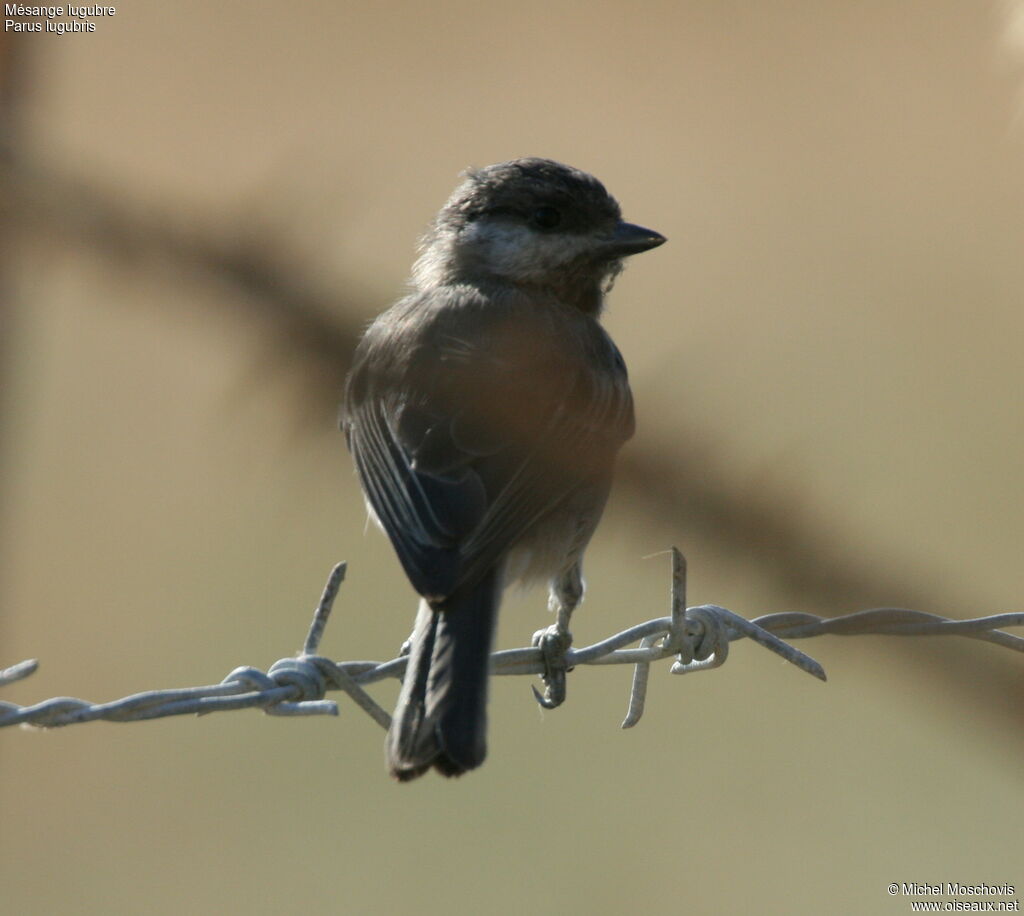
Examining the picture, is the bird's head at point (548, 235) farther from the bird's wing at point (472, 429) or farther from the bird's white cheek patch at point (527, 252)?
the bird's wing at point (472, 429)

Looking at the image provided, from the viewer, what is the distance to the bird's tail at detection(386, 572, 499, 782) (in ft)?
8.00

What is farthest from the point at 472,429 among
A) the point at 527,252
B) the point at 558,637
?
the point at 527,252

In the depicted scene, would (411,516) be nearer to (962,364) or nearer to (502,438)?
(502,438)

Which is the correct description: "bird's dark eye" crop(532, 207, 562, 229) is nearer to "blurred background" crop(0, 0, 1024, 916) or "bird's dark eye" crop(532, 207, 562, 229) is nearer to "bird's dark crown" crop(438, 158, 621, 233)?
"bird's dark crown" crop(438, 158, 621, 233)

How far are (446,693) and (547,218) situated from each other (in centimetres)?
205

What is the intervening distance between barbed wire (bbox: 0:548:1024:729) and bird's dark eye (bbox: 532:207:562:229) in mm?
1652

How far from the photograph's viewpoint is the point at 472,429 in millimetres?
3090

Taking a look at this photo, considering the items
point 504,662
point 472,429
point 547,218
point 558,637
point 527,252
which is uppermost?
point 547,218

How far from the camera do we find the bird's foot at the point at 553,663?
3.24 meters

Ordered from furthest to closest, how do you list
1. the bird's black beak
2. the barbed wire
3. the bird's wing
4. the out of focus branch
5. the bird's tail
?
the bird's black beak < the bird's wing < the bird's tail < the barbed wire < the out of focus branch

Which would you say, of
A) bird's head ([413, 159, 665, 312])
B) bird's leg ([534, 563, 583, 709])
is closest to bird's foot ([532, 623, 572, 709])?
bird's leg ([534, 563, 583, 709])

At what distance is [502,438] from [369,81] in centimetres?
308

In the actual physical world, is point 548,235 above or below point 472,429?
above

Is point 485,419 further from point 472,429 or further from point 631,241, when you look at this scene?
point 631,241
